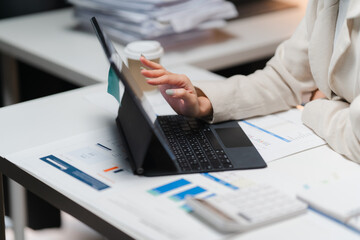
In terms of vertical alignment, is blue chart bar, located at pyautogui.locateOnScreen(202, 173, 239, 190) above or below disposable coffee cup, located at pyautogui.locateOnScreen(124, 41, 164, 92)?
below

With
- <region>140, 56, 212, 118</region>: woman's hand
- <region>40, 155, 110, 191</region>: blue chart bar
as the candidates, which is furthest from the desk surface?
<region>40, 155, 110, 191</region>: blue chart bar

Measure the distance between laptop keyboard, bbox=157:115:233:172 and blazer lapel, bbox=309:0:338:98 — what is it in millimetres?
229

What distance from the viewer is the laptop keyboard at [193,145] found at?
1.01m

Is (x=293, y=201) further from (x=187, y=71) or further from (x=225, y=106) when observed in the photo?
(x=187, y=71)

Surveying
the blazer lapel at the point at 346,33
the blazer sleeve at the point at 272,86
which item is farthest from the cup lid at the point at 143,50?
the blazer lapel at the point at 346,33

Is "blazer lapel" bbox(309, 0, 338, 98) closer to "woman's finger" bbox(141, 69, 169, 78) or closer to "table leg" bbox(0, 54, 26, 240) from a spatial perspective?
"woman's finger" bbox(141, 69, 169, 78)

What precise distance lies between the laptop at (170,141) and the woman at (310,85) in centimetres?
5

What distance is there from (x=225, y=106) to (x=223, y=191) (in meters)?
0.28

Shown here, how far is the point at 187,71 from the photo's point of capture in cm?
155

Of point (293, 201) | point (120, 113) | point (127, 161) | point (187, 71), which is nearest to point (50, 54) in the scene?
point (187, 71)

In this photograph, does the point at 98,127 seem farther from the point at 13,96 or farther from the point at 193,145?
the point at 13,96

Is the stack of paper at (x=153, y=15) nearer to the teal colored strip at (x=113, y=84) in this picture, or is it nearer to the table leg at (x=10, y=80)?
the table leg at (x=10, y=80)

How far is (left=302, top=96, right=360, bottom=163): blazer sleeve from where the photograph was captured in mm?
1022

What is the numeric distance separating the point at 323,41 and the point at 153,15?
0.66 m
